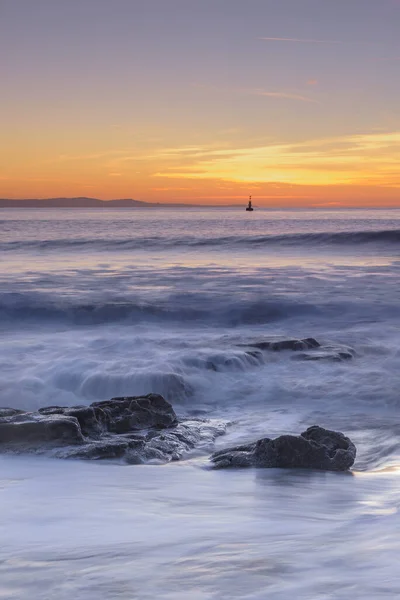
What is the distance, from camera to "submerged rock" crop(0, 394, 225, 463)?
19.2 feet

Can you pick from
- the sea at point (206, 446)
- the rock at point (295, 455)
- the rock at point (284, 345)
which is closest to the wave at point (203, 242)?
→ the sea at point (206, 446)

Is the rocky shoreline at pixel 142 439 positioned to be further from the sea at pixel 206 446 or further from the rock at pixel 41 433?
the sea at pixel 206 446

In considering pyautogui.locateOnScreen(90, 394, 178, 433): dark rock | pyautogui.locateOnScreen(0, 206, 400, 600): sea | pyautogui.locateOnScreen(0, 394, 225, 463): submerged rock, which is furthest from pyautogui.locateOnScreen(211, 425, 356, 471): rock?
pyautogui.locateOnScreen(90, 394, 178, 433): dark rock

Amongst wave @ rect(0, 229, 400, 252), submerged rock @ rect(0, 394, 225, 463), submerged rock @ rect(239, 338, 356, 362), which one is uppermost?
wave @ rect(0, 229, 400, 252)

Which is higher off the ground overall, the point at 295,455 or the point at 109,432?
the point at 295,455

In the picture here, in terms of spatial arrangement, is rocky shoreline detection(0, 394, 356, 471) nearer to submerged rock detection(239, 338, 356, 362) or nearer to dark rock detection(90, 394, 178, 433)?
dark rock detection(90, 394, 178, 433)

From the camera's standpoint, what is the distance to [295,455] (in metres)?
5.46

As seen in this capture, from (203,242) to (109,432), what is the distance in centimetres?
3342

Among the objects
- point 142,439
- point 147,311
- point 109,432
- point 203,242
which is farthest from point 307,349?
point 203,242

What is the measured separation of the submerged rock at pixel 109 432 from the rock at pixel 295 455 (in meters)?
0.62

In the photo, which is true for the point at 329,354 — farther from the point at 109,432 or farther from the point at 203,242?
the point at 203,242

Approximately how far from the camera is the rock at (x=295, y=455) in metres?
5.45

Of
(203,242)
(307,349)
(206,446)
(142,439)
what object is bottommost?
(206,446)

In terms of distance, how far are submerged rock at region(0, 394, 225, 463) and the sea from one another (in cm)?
18
